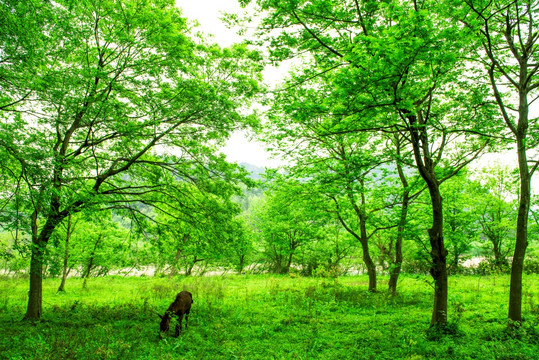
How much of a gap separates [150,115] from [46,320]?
25.3 feet

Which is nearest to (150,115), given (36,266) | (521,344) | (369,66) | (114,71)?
(114,71)

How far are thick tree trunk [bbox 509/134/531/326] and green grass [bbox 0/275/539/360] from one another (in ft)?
1.71

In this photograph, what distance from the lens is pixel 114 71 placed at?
27.5 feet

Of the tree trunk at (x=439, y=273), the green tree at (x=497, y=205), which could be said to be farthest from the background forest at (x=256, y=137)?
the green tree at (x=497, y=205)

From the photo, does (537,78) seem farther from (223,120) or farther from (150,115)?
(150,115)

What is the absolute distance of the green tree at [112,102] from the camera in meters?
6.62

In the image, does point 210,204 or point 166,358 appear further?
point 210,204

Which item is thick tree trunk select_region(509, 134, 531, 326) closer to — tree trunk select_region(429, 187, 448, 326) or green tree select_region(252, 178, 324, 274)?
tree trunk select_region(429, 187, 448, 326)

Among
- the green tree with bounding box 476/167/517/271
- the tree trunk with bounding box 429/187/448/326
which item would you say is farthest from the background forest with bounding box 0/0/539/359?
the green tree with bounding box 476/167/517/271

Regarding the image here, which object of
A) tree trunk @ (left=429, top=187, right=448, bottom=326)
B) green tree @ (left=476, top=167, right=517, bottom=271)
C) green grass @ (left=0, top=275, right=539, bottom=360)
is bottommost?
green grass @ (left=0, top=275, right=539, bottom=360)

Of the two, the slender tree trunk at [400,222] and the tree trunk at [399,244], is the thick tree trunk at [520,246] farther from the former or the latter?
the slender tree trunk at [400,222]

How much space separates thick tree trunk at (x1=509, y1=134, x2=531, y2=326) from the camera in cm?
723

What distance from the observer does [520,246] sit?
24.1 feet

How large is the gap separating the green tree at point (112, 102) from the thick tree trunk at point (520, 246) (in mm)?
8033
